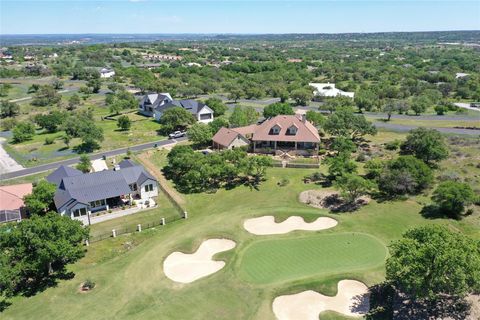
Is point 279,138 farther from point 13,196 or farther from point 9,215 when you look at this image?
point 9,215

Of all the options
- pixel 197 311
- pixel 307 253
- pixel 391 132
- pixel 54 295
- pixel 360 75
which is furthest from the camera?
pixel 360 75

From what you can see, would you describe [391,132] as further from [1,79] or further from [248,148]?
[1,79]

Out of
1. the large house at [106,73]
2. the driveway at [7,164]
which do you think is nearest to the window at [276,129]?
the driveway at [7,164]

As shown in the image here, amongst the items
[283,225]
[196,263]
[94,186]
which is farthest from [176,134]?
[196,263]

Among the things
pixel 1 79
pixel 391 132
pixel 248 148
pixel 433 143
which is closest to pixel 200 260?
pixel 248 148

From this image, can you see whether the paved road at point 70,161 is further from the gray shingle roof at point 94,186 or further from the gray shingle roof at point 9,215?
the gray shingle roof at point 9,215

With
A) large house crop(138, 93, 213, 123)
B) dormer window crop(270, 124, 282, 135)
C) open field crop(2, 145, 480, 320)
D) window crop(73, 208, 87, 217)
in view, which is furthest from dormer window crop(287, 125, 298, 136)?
window crop(73, 208, 87, 217)

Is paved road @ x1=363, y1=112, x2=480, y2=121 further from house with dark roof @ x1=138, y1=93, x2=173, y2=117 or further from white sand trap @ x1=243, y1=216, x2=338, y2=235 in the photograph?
white sand trap @ x1=243, y1=216, x2=338, y2=235
